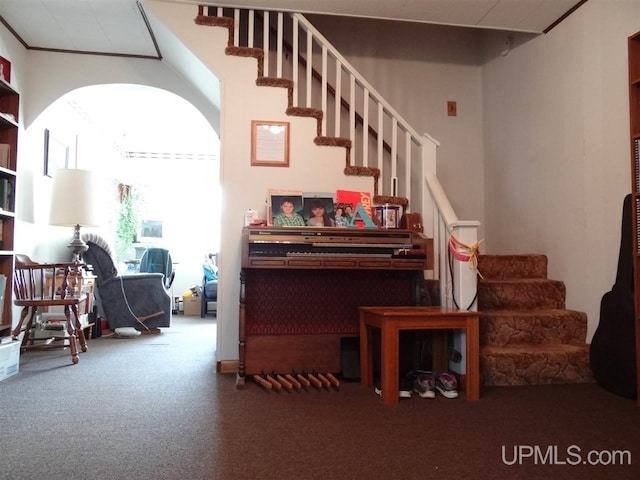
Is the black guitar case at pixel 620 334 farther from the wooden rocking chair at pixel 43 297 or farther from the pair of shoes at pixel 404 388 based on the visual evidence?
the wooden rocking chair at pixel 43 297

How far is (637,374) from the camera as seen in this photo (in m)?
2.35

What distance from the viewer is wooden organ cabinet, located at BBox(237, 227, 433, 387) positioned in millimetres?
2703

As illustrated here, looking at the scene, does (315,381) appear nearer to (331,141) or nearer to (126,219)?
(331,141)

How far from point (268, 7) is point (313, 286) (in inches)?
75.8

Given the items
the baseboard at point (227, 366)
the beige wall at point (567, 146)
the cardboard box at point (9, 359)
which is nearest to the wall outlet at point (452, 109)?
the beige wall at point (567, 146)

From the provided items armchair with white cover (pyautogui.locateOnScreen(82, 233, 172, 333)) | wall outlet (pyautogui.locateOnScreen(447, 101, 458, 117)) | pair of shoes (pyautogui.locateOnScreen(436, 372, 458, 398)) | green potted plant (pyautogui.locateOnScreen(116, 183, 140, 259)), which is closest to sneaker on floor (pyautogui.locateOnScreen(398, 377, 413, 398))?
pair of shoes (pyautogui.locateOnScreen(436, 372, 458, 398))

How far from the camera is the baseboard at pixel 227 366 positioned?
3.10 m

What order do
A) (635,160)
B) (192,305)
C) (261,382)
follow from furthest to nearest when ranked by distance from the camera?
(192,305) < (261,382) < (635,160)

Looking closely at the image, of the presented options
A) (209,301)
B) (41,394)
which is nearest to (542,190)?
(41,394)

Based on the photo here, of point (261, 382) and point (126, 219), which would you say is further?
point (126, 219)

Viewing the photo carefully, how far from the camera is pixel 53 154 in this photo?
4.42 meters

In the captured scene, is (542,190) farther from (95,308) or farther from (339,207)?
(95,308)

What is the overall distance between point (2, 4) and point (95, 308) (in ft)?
8.97

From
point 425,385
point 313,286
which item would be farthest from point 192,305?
point 425,385
